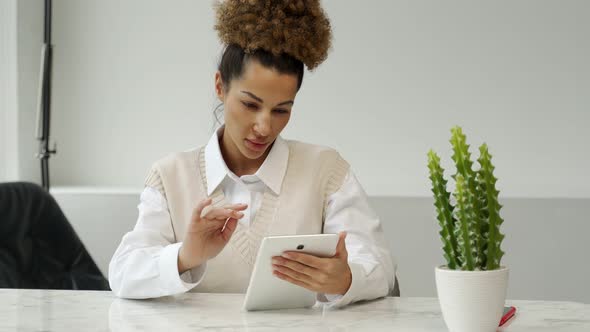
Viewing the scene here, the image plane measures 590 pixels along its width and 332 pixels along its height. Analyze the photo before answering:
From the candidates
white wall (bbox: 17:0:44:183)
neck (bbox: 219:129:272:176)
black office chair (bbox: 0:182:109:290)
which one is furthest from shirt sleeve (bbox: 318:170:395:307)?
white wall (bbox: 17:0:44:183)

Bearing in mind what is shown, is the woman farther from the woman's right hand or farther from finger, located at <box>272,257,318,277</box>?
finger, located at <box>272,257,318,277</box>

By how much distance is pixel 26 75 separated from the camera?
13.0ft

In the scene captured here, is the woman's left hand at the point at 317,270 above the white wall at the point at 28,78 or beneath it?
beneath

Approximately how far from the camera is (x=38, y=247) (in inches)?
116

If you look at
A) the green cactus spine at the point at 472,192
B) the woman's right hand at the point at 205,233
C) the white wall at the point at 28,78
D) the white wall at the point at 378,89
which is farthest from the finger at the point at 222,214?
the white wall at the point at 28,78

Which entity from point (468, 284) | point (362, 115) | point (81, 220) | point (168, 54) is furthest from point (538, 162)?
point (468, 284)

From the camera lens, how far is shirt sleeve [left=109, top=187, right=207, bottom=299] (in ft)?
6.57

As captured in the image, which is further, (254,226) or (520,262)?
(520,262)

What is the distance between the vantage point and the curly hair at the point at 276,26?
2225 millimetres

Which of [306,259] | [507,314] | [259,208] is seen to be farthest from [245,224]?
[507,314]

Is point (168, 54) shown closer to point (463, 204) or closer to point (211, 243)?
point (211, 243)

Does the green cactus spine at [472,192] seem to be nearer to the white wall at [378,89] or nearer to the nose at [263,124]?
the nose at [263,124]

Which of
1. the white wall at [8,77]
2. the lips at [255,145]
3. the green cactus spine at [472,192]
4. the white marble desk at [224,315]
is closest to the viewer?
the green cactus spine at [472,192]

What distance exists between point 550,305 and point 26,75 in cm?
278
